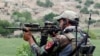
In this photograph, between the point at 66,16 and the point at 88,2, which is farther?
the point at 88,2

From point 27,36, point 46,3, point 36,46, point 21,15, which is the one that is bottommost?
point 46,3

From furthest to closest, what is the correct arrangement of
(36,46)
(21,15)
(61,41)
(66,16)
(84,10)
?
1. (84,10)
2. (21,15)
3. (66,16)
4. (36,46)
5. (61,41)

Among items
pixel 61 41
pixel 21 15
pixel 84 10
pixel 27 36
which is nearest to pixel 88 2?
pixel 84 10

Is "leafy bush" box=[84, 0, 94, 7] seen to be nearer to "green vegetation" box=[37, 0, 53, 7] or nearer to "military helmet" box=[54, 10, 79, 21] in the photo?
"green vegetation" box=[37, 0, 53, 7]

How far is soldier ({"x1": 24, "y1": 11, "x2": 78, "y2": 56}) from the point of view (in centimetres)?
637

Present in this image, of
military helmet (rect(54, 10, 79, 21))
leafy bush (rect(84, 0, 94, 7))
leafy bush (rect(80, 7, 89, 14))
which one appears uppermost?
military helmet (rect(54, 10, 79, 21))

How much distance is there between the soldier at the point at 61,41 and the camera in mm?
6367

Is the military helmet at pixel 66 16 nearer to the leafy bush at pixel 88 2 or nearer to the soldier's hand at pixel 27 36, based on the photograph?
the soldier's hand at pixel 27 36

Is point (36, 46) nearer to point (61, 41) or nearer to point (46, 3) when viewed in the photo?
point (61, 41)

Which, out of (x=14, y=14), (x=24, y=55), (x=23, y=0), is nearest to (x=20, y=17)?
(x=14, y=14)

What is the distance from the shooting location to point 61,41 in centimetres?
636

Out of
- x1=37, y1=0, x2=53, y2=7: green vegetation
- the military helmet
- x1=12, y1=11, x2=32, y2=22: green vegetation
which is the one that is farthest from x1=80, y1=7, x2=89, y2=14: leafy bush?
the military helmet

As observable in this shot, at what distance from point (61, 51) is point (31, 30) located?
1.88 feet

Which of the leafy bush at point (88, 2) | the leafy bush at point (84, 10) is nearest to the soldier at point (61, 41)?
the leafy bush at point (84, 10)
